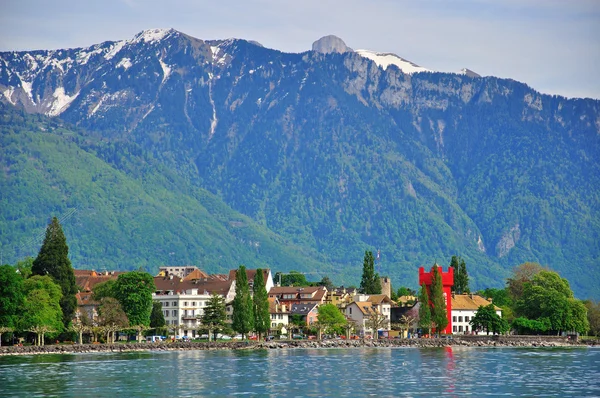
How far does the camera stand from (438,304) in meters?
194

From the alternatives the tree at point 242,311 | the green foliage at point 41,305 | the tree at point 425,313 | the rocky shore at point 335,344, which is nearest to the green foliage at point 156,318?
the rocky shore at point 335,344

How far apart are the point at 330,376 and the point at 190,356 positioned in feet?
135

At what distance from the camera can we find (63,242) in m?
164

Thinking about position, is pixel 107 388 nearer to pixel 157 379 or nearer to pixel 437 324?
pixel 157 379

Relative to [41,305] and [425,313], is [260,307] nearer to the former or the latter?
[425,313]

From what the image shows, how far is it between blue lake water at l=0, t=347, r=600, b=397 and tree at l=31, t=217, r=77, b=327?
41.0 ft

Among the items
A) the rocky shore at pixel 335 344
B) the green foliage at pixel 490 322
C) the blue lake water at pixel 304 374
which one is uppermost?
the green foliage at pixel 490 322

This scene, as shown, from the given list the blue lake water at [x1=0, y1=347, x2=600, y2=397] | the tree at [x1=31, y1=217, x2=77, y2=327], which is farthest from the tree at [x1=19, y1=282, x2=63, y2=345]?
the blue lake water at [x1=0, y1=347, x2=600, y2=397]

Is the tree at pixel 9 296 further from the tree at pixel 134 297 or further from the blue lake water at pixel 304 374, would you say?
the tree at pixel 134 297

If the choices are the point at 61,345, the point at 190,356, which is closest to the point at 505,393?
the point at 190,356

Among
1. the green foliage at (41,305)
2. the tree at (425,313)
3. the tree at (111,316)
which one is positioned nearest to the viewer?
the green foliage at (41,305)

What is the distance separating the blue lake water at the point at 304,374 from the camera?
9444cm

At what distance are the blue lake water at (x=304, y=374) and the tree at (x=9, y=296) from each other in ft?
22.1

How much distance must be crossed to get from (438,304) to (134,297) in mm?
50660
